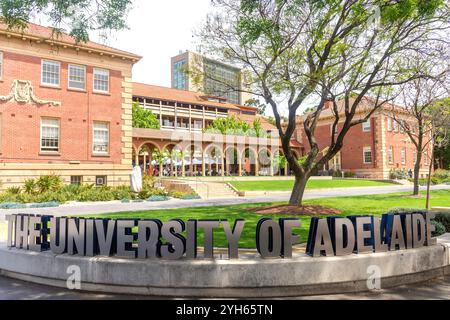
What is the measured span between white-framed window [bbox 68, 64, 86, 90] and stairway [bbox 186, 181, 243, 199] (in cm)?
1011

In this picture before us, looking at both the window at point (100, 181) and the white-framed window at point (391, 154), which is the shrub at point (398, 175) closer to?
the white-framed window at point (391, 154)

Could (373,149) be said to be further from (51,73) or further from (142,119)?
(51,73)

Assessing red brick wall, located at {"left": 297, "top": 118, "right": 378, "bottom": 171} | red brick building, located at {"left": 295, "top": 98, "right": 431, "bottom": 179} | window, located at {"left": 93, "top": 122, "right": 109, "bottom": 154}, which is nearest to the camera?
window, located at {"left": 93, "top": 122, "right": 109, "bottom": 154}

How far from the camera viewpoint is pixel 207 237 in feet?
21.2

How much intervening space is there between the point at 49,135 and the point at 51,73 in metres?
4.08

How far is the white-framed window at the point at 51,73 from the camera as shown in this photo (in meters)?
23.7

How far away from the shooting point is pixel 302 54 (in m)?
14.0

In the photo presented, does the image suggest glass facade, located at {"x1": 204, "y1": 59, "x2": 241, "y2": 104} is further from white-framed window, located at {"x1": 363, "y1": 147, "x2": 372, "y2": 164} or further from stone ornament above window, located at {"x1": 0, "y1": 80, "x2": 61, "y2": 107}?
white-framed window, located at {"x1": 363, "y1": 147, "x2": 372, "y2": 164}

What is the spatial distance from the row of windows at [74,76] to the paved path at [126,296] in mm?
20228

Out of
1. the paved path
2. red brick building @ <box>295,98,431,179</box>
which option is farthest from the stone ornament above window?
red brick building @ <box>295,98,431,179</box>

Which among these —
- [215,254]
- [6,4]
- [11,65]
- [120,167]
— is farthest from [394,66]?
[11,65]

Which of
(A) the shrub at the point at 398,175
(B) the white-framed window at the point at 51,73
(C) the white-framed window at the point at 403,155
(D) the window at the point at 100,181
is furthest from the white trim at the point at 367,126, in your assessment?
(B) the white-framed window at the point at 51,73

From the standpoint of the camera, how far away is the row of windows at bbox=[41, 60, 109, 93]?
2381 cm

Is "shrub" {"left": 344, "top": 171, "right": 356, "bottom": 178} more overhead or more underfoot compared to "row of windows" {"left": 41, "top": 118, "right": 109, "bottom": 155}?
more underfoot
